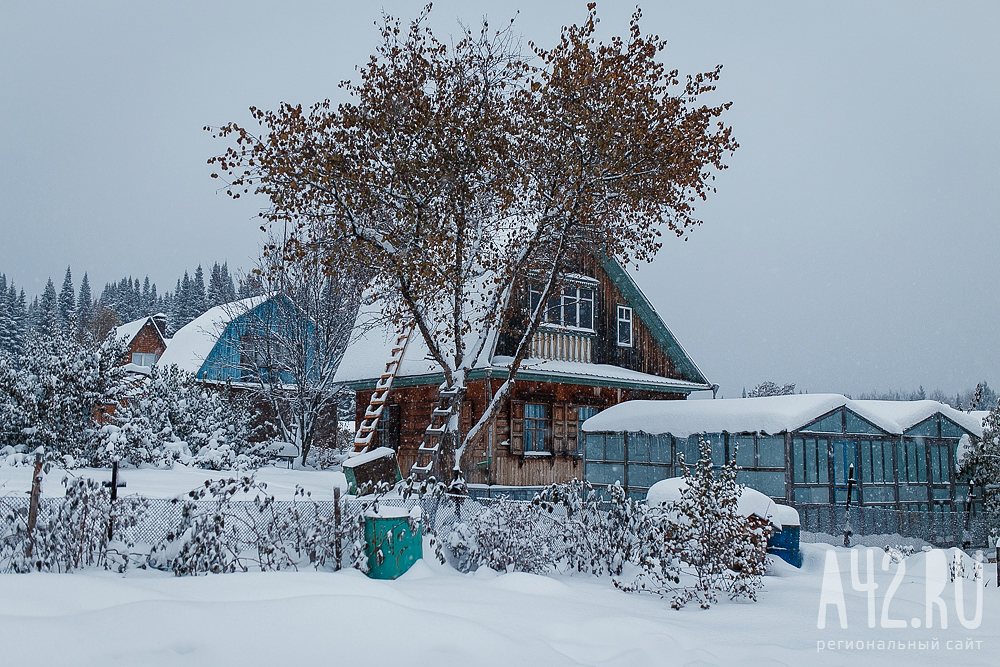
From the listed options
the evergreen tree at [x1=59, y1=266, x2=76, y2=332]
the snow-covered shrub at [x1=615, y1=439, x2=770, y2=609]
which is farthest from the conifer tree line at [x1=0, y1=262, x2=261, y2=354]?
the snow-covered shrub at [x1=615, y1=439, x2=770, y2=609]

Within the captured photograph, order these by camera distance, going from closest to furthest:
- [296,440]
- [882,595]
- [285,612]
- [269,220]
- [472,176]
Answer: [285,612], [882,595], [269,220], [472,176], [296,440]

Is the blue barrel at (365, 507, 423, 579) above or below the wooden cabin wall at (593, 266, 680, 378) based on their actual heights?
below

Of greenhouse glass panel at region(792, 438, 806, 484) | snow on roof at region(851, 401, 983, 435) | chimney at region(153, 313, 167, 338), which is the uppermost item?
chimney at region(153, 313, 167, 338)

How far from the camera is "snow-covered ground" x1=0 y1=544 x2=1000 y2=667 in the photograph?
15.5 feet

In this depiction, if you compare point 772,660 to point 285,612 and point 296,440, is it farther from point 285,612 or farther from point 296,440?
point 296,440

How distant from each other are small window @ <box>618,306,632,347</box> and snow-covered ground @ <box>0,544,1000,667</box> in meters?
13.0

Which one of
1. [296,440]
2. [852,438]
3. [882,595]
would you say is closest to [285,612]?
[882,595]

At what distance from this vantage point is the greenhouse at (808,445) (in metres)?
15.2

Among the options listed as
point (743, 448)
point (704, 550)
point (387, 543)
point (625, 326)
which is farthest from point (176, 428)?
point (704, 550)

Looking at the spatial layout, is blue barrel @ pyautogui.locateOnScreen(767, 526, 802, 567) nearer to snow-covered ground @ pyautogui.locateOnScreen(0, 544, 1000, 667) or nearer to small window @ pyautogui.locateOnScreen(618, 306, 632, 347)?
snow-covered ground @ pyautogui.locateOnScreen(0, 544, 1000, 667)

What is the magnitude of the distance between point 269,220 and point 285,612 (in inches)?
318

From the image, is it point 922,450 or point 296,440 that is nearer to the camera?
point 922,450

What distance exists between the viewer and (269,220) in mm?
12211

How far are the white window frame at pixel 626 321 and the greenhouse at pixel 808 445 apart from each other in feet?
9.54
